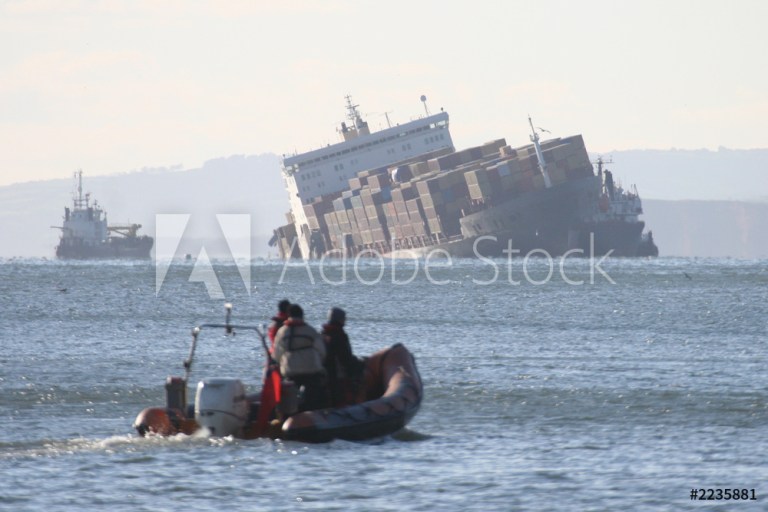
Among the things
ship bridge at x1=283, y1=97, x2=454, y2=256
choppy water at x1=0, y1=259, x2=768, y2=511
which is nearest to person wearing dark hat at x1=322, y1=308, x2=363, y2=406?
choppy water at x1=0, y1=259, x2=768, y2=511

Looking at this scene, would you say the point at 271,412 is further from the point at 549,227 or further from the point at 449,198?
the point at 449,198

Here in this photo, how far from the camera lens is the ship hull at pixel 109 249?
481 feet

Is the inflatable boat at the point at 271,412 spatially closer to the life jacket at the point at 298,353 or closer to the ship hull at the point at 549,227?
the life jacket at the point at 298,353

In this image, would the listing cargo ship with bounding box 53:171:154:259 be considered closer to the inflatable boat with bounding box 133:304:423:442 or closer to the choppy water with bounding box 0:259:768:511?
the choppy water with bounding box 0:259:768:511

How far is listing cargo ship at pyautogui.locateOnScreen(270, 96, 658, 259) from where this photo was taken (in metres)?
105

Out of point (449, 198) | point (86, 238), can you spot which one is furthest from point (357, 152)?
point (86, 238)

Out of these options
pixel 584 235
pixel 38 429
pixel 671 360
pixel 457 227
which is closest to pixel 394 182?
pixel 457 227

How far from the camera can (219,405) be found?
1461 centimetres

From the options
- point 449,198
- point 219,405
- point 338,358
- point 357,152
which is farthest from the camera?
point 357,152

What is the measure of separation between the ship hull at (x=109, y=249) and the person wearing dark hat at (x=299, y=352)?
13428cm

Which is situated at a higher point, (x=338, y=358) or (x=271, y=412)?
(x=338, y=358)

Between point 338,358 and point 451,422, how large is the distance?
2734mm

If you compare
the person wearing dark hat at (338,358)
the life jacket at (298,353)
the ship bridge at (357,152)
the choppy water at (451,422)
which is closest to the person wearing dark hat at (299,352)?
the life jacket at (298,353)

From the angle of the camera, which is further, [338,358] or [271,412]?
[338,358]
